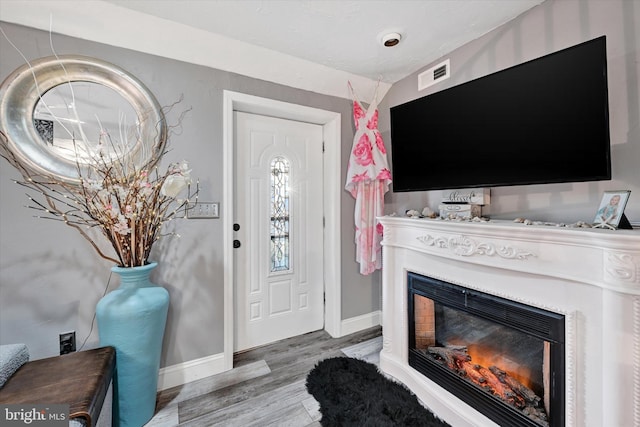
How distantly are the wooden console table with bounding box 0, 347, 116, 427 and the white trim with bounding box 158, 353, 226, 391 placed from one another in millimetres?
Result: 538

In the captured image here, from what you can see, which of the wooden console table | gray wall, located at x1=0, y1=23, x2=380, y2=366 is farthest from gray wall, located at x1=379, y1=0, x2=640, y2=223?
the wooden console table

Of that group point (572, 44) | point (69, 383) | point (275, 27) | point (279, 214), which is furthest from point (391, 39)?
point (69, 383)

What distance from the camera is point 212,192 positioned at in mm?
1852

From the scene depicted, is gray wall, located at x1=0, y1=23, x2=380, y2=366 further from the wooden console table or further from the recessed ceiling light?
the recessed ceiling light

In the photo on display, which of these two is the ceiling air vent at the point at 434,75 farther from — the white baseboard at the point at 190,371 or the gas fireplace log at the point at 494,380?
the white baseboard at the point at 190,371

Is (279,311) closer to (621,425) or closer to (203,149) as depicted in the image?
(203,149)

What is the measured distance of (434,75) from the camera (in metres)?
2.04

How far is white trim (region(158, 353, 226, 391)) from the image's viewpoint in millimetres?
1733

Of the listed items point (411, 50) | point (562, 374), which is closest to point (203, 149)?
point (411, 50)

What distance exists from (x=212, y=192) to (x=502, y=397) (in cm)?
221

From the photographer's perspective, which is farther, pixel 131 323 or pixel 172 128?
pixel 172 128

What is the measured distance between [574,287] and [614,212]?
0.35 metres

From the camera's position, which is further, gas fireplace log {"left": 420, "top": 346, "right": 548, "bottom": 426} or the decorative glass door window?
the decorative glass door window

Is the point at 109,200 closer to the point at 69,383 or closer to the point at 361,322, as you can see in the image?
the point at 69,383
